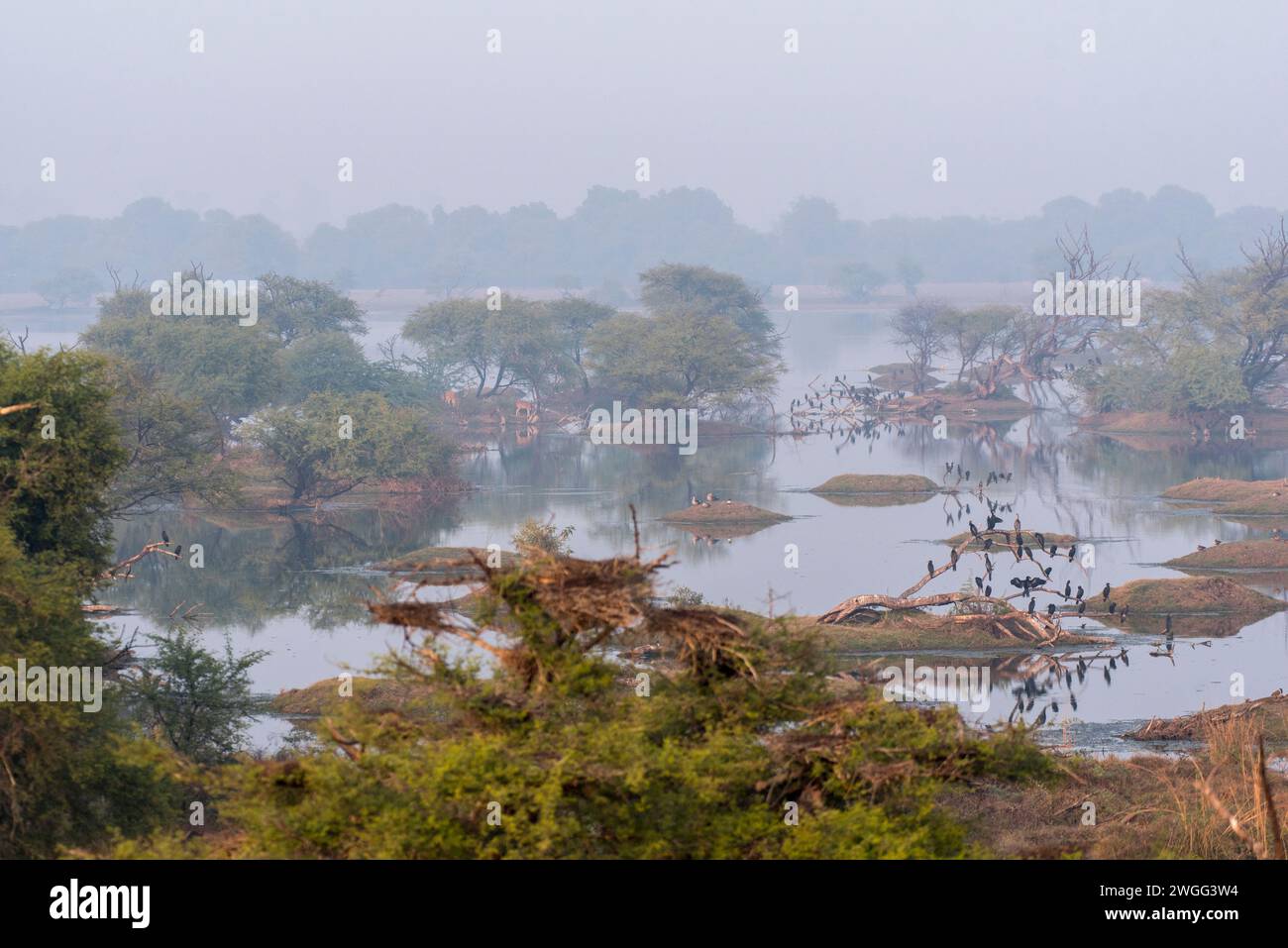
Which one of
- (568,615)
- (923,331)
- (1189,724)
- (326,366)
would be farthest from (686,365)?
(568,615)

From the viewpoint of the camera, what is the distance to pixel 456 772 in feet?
37.0

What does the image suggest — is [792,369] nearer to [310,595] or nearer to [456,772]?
[310,595]

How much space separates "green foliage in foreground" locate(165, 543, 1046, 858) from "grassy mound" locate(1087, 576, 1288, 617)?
2225 cm

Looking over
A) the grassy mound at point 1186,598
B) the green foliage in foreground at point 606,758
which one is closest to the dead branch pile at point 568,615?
the green foliage in foreground at point 606,758

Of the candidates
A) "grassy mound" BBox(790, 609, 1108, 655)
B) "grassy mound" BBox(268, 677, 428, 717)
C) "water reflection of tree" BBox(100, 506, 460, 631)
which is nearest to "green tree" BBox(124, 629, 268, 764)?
"grassy mound" BBox(268, 677, 428, 717)

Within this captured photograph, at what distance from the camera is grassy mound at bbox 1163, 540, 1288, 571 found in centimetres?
4097

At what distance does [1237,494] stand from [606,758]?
1765 inches

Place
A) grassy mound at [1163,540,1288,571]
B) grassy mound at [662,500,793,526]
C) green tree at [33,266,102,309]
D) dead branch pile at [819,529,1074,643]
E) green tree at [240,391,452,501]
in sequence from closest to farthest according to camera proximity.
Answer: dead branch pile at [819,529,1074,643] < grassy mound at [1163,540,1288,571] < grassy mound at [662,500,793,526] < green tree at [240,391,452,501] < green tree at [33,266,102,309]

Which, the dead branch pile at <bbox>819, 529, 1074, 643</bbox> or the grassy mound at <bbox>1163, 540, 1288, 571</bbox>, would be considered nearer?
the dead branch pile at <bbox>819, 529, 1074, 643</bbox>

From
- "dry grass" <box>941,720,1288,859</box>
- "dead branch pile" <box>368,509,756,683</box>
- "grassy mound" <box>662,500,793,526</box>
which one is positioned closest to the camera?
"dead branch pile" <box>368,509,756,683</box>

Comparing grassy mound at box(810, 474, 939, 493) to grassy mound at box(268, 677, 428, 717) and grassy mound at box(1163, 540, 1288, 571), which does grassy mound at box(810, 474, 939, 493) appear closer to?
grassy mound at box(1163, 540, 1288, 571)

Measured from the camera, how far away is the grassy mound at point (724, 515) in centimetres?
4928

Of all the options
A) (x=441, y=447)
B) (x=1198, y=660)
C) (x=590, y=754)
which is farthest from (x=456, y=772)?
(x=441, y=447)

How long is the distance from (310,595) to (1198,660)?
19.7 metres
